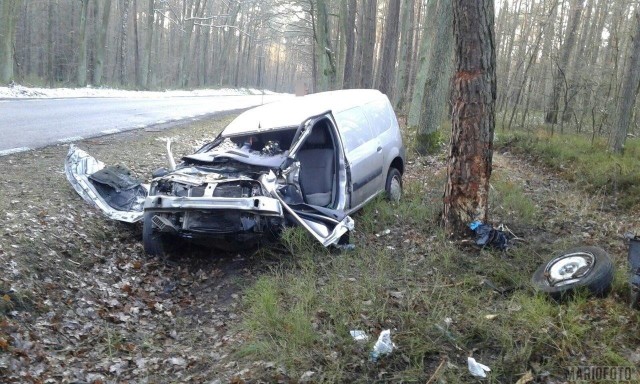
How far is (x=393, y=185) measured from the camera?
30.9ft

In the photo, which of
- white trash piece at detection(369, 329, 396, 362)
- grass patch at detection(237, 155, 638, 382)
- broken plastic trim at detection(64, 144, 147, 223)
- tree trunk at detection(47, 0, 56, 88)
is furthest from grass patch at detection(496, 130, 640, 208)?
tree trunk at detection(47, 0, 56, 88)

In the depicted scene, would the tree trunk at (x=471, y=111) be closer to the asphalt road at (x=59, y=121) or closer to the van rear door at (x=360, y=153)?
the van rear door at (x=360, y=153)

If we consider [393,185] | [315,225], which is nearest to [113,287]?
[315,225]

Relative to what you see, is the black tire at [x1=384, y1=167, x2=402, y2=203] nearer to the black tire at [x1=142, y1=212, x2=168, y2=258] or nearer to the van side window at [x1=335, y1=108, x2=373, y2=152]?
the van side window at [x1=335, y1=108, x2=373, y2=152]

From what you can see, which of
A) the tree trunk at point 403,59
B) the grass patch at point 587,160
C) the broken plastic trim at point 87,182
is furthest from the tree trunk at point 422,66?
the broken plastic trim at point 87,182

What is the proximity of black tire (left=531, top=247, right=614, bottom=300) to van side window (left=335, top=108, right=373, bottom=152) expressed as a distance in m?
3.42

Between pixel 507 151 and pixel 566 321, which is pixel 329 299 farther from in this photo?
pixel 507 151

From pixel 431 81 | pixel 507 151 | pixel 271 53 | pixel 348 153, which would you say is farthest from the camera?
pixel 271 53

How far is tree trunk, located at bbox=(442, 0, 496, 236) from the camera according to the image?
6551 millimetres

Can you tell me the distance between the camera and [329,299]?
524 centimetres

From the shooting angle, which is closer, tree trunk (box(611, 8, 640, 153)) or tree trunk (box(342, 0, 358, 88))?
tree trunk (box(611, 8, 640, 153))

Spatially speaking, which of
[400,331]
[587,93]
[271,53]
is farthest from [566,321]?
[271,53]

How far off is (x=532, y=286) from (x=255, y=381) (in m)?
2.93

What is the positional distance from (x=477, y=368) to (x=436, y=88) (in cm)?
990
